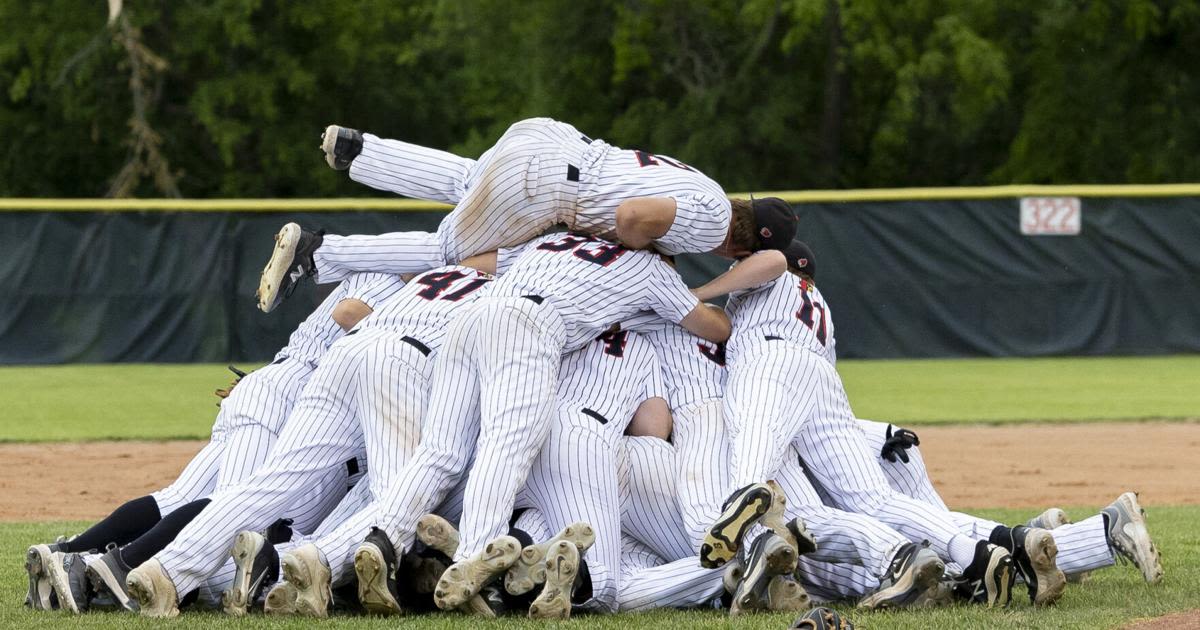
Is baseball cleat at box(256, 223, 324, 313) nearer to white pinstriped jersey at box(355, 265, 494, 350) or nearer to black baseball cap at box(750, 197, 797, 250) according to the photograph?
white pinstriped jersey at box(355, 265, 494, 350)

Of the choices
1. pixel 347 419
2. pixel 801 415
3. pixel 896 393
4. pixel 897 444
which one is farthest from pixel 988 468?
pixel 347 419

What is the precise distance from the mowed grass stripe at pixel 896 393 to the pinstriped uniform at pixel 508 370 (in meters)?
5.85

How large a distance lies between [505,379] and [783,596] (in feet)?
3.10

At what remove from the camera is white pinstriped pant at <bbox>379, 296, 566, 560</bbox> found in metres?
3.99

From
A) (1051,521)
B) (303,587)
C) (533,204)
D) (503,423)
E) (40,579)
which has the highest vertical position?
(533,204)

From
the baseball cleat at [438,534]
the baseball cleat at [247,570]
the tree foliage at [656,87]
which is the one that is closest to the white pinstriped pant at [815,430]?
the baseball cleat at [438,534]

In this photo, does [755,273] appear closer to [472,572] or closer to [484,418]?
[484,418]

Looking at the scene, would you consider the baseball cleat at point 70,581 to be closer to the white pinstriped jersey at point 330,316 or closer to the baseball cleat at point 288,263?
the white pinstriped jersey at point 330,316


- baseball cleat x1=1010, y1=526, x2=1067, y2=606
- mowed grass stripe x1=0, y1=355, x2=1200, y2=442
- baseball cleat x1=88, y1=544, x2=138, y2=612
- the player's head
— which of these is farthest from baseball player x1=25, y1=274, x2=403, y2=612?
mowed grass stripe x1=0, y1=355, x2=1200, y2=442

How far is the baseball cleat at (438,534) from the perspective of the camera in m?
3.95

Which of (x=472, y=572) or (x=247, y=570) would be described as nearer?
(x=472, y=572)

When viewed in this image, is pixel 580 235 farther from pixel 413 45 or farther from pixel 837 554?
pixel 413 45

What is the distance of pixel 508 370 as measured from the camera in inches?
163

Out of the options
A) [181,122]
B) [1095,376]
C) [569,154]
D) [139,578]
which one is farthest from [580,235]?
[181,122]
